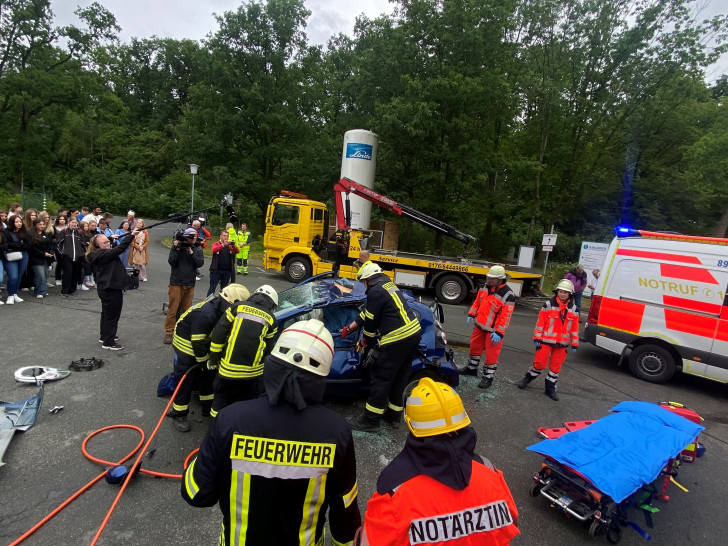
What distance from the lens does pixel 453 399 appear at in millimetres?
1479

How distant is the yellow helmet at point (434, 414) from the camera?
1.43 metres

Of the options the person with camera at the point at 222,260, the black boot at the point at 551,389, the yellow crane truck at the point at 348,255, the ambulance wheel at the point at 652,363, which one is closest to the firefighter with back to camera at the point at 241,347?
the black boot at the point at 551,389

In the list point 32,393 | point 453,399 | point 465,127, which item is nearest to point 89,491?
point 32,393

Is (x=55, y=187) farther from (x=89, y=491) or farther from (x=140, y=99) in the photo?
(x=89, y=491)

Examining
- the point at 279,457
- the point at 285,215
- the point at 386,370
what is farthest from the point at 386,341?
the point at 285,215

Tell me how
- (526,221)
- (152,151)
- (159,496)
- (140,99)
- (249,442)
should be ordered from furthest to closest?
(140,99) → (152,151) → (526,221) → (159,496) → (249,442)

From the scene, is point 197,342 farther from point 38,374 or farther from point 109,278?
point 109,278

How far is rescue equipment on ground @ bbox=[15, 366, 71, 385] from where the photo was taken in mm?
4293

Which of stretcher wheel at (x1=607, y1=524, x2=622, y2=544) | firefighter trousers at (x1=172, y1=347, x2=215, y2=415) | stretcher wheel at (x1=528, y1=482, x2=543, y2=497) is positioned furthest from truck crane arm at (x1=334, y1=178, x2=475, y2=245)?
stretcher wheel at (x1=607, y1=524, x2=622, y2=544)

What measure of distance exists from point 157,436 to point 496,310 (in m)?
4.19

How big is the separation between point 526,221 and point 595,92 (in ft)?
24.0

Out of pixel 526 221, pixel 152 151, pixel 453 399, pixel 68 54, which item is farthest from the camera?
pixel 152 151

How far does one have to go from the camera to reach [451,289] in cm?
1088

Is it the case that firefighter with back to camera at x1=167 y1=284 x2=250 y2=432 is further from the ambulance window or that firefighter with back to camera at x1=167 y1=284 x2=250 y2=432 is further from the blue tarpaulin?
the ambulance window
